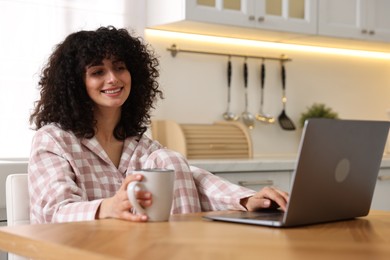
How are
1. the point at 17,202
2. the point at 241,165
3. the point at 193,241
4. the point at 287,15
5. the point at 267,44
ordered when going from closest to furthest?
1. the point at 193,241
2. the point at 17,202
3. the point at 241,165
4. the point at 287,15
5. the point at 267,44

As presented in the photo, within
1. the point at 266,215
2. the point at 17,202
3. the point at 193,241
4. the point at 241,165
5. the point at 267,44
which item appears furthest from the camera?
the point at 267,44

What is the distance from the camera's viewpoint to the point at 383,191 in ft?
12.4

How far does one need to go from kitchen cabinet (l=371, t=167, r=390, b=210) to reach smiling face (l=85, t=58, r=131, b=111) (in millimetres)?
1999

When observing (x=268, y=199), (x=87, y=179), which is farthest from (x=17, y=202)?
(x=268, y=199)

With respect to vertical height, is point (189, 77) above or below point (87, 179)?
above

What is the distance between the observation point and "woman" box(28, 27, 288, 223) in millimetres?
1790

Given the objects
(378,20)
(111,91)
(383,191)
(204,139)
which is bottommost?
(383,191)

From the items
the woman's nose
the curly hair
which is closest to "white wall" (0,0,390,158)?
the curly hair

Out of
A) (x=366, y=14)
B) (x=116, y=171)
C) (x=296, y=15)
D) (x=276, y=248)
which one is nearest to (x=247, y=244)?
(x=276, y=248)

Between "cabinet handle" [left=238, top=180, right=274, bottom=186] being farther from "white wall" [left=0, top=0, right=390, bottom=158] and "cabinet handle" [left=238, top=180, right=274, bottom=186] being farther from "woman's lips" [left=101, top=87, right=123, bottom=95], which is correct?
"woman's lips" [left=101, top=87, right=123, bottom=95]

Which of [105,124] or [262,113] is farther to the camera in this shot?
[262,113]

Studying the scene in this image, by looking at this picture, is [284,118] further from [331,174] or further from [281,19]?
[331,174]

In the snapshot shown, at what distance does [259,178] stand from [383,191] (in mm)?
775

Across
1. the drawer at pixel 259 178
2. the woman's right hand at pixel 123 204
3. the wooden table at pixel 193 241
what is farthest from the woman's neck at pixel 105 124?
the drawer at pixel 259 178
